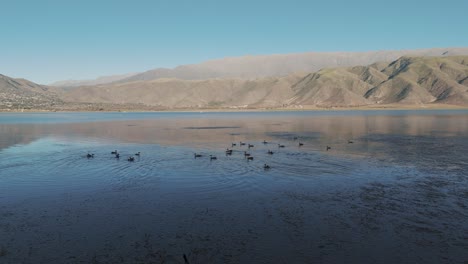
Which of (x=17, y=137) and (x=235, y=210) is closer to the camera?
(x=235, y=210)

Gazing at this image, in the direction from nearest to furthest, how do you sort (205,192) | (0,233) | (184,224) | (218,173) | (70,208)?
(0,233), (184,224), (70,208), (205,192), (218,173)

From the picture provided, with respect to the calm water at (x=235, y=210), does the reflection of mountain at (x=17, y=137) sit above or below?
above

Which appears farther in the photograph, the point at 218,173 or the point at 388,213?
the point at 218,173

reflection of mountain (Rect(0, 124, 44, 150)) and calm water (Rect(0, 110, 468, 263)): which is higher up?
reflection of mountain (Rect(0, 124, 44, 150))

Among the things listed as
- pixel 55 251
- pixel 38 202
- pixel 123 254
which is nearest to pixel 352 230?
pixel 123 254

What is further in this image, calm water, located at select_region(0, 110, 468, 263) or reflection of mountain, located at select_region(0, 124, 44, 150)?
reflection of mountain, located at select_region(0, 124, 44, 150)

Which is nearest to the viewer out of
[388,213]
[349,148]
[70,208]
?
[388,213]

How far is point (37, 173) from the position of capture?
35188 mm

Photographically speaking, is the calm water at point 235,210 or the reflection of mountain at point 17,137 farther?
the reflection of mountain at point 17,137

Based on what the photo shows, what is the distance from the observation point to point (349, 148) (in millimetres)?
53156

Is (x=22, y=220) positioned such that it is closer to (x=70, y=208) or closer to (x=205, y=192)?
(x=70, y=208)

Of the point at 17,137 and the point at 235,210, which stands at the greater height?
the point at 17,137

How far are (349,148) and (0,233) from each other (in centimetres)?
4408

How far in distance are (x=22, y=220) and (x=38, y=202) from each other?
3835 millimetres
